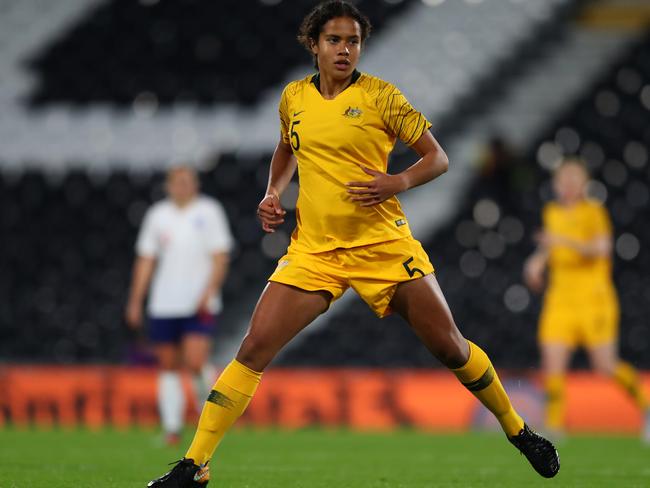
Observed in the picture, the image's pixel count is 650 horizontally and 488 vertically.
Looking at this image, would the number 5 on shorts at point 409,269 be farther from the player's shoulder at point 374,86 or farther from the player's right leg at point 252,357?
the player's shoulder at point 374,86

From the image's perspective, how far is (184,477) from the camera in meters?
4.83

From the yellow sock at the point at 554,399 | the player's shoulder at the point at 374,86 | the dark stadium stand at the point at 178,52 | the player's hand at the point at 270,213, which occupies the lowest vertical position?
the yellow sock at the point at 554,399

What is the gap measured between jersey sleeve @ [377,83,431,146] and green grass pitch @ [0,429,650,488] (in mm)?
1760

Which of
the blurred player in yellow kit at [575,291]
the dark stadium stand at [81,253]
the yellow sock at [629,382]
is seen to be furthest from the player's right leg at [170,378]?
the dark stadium stand at [81,253]

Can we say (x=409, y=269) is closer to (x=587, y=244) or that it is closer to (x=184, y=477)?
(x=184, y=477)

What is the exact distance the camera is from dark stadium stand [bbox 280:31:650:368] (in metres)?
12.6

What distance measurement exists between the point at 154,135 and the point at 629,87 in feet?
18.7

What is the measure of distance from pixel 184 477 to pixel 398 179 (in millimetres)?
1490

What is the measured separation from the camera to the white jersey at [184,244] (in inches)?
368

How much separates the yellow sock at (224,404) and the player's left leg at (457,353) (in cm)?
72

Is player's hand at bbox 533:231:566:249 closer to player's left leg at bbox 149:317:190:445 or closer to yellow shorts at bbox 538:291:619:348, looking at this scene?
yellow shorts at bbox 538:291:619:348

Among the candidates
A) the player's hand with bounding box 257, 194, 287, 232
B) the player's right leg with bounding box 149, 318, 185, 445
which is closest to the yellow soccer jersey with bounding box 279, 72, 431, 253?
the player's hand with bounding box 257, 194, 287, 232

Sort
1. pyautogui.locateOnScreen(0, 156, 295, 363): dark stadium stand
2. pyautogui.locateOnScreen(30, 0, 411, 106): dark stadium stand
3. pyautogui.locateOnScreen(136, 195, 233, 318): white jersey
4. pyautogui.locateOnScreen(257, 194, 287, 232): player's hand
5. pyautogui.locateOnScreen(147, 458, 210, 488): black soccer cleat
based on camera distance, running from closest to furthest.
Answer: pyautogui.locateOnScreen(147, 458, 210, 488): black soccer cleat < pyautogui.locateOnScreen(257, 194, 287, 232): player's hand < pyautogui.locateOnScreen(136, 195, 233, 318): white jersey < pyautogui.locateOnScreen(0, 156, 295, 363): dark stadium stand < pyautogui.locateOnScreen(30, 0, 411, 106): dark stadium stand

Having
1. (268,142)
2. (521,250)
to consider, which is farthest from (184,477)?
(268,142)
